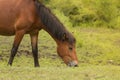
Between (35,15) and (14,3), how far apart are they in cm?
62

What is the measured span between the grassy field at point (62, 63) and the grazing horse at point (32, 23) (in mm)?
607

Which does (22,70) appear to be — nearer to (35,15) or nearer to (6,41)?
(35,15)

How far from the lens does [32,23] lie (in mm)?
9484

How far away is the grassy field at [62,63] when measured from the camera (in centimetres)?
734

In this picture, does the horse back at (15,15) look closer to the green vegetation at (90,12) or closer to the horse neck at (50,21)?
the horse neck at (50,21)

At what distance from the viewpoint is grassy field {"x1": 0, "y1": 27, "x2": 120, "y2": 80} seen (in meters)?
7.34

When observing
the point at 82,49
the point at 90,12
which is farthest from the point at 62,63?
the point at 90,12

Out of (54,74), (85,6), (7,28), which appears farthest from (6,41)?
(85,6)

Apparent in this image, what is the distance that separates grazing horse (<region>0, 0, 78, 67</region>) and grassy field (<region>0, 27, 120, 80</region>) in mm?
607

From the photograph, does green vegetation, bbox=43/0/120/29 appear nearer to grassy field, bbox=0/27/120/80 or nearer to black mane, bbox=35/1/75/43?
grassy field, bbox=0/27/120/80

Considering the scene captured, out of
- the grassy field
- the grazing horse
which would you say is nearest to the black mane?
the grazing horse

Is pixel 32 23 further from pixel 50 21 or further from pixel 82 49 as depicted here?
pixel 82 49

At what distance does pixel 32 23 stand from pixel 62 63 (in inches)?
105

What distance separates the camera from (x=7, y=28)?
9656 millimetres
